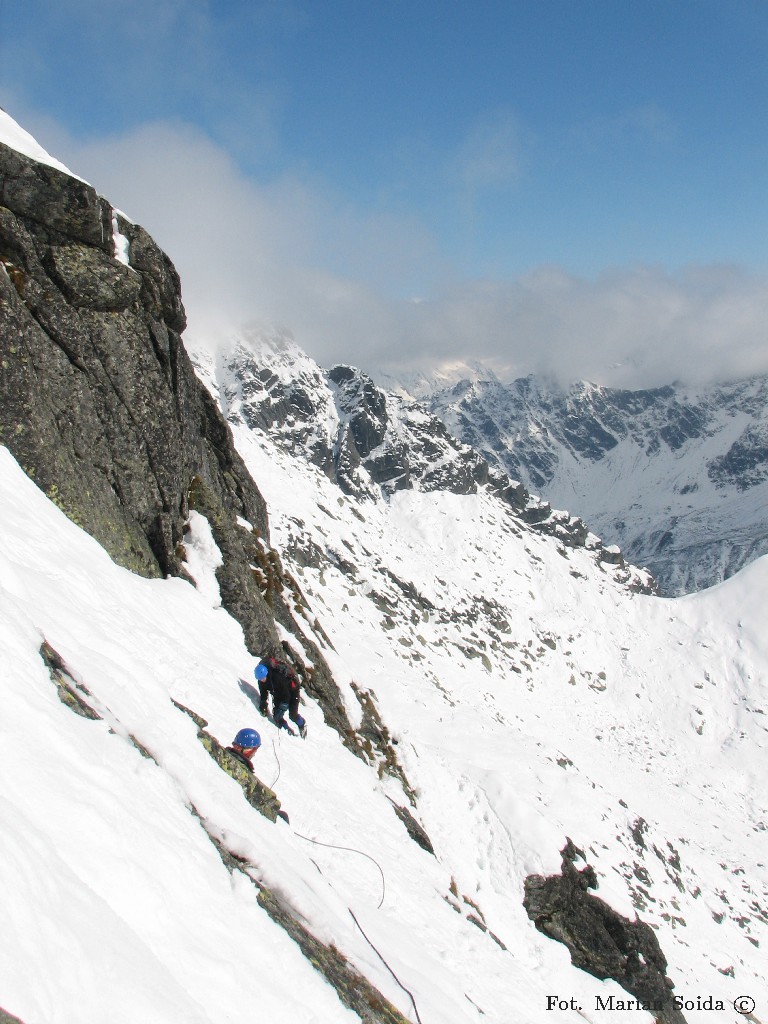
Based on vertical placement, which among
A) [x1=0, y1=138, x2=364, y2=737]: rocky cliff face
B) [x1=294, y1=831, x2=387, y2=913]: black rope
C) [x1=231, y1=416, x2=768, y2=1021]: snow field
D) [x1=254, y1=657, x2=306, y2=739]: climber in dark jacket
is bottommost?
[x1=231, y1=416, x2=768, y2=1021]: snow field

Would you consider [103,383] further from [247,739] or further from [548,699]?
[548,699]

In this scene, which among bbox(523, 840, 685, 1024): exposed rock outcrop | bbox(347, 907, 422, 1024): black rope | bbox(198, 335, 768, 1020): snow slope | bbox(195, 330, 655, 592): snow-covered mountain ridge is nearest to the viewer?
bbox(347, 907, 422, 1024): black rope

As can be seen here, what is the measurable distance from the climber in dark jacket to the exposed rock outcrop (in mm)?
13184

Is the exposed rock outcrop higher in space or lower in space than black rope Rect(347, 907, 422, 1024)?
lower

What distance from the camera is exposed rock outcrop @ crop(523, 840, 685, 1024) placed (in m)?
20.6

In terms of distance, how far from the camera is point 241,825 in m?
7.37

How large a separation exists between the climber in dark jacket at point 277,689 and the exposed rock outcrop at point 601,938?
13184mm

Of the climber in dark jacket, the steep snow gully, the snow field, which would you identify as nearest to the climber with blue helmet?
the steep snow gully

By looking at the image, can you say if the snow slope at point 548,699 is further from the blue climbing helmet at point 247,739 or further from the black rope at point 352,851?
the blue climbing helmet at point 247,739

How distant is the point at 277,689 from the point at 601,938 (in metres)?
16.1

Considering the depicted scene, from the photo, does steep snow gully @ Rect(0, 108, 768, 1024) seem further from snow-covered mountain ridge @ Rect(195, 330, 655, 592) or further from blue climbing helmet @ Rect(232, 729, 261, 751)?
snow-covered mountain ridge @ Rect(195, 330, 655, 592)

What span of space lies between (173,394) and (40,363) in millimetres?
5527

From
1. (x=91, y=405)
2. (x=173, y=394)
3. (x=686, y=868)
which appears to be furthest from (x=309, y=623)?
(x=686, y=868)

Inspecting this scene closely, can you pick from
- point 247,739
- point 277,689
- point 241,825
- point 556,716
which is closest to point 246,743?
point 247,739
